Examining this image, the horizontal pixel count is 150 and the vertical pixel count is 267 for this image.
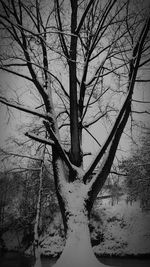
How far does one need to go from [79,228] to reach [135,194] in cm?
1243

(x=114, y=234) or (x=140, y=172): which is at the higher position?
(x=140, y=172)

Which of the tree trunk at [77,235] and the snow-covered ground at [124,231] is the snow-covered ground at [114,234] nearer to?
the snow-covered ground at [124,231]

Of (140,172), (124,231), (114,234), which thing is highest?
(140,172)

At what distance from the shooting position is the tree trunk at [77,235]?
10.5ft

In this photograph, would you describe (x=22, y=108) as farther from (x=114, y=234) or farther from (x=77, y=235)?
(x=114, y=234)

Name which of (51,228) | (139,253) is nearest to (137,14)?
(139,253)

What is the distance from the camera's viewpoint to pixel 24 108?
4.91m

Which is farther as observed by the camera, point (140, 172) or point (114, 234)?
point (114, 234)

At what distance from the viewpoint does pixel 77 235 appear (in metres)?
3.54

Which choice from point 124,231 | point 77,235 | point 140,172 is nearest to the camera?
point 77,235

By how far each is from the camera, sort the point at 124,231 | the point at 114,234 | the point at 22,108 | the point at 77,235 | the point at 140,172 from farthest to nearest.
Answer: the point at 124,231
the point at 114,234
the point at 140,172
the point at 22,108
the point at 77,235

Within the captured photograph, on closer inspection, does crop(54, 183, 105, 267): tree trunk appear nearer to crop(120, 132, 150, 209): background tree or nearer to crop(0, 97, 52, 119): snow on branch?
crop(0, 97, 52, 119): snow on branch

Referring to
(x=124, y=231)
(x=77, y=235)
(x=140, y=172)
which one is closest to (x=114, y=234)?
(x=124, y=231)

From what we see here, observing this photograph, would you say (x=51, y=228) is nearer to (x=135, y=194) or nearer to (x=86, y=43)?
(x=135, y=194)
